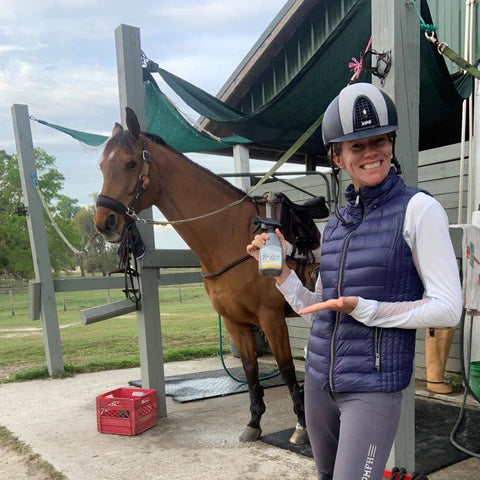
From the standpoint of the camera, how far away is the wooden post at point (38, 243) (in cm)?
534

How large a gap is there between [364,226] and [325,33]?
4.75m

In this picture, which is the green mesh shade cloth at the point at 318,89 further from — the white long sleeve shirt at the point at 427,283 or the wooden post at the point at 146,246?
the white long sleeve shirt at the point at 427,283

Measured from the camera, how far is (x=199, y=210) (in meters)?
3.10

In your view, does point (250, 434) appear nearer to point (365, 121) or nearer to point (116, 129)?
point (116, 129)

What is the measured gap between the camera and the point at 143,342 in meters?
3.64

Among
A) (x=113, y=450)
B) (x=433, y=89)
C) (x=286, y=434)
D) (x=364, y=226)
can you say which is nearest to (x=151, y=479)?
(x=113, y=450)

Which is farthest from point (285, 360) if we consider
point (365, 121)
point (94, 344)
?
point (94, 344)

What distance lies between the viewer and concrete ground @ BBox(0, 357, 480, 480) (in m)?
2.61

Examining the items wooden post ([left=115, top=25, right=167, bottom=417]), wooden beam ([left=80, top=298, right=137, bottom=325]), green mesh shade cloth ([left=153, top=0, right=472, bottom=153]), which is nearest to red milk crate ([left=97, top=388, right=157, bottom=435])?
wooden post ([left=115, top=25, right=167, bottom=417])

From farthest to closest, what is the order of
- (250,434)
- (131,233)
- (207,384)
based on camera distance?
(207,384), (131,233), (250,434)

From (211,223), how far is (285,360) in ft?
3.56

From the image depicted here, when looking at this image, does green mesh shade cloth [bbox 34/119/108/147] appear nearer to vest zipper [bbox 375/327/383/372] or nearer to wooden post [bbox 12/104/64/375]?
wooden post [bbox 12/104/64/375]

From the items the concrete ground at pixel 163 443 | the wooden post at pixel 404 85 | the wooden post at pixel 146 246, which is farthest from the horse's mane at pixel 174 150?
A: the concrete ground at pixel 163 443

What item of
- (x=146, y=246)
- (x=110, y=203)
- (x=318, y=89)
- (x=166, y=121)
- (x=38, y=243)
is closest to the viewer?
(x=110, y=203)
